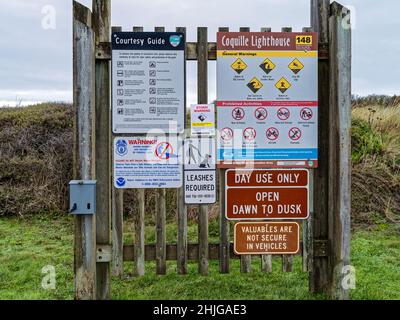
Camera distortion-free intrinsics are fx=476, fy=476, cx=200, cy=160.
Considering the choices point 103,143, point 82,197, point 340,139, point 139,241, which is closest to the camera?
point 82,197

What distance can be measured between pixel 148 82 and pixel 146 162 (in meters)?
0.80

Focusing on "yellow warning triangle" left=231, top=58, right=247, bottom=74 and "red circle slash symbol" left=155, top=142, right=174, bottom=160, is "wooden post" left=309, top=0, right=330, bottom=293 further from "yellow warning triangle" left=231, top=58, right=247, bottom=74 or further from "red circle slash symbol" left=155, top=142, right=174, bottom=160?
"red circle slash symbol" left=155, top=142, right=174, bottom=160

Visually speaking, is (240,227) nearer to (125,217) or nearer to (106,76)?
(106,76)

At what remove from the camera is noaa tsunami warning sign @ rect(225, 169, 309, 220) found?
4.82 metres

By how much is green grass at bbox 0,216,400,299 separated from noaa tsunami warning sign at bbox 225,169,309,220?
92cm

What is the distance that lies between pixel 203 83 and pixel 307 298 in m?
2.44

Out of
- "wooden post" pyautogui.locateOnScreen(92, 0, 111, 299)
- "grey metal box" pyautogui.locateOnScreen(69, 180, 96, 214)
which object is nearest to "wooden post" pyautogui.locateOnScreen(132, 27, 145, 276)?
"wooden post" pyautogui.locateOnScreen(92, 0, 111, 299)

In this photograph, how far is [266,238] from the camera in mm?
4871

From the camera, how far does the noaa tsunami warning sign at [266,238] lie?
4.84 m

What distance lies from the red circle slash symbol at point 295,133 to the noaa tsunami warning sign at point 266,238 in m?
0.88

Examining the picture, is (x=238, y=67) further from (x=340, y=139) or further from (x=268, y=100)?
(x=340, y=139)

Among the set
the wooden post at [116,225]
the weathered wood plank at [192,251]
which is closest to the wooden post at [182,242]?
the weathered wood plank at [192,251]

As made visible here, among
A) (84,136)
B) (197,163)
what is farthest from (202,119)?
(84,136)

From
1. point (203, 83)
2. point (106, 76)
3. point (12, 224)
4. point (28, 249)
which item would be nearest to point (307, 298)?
point (203, 83)
